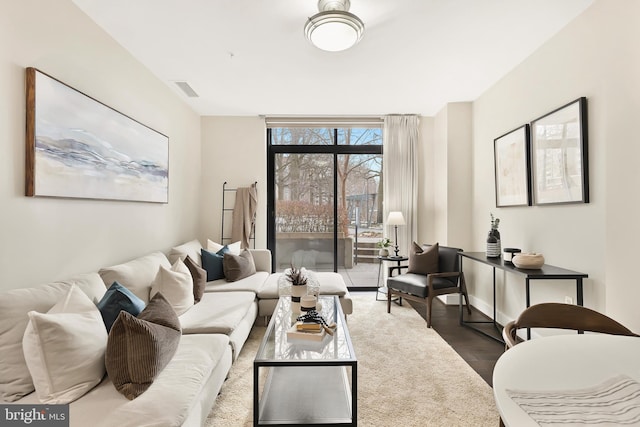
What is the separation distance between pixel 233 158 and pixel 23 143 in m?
2.99

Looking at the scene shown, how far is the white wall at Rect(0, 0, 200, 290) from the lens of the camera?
69.7 inches

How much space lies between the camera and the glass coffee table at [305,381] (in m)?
1.69

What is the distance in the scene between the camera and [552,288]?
107 inches

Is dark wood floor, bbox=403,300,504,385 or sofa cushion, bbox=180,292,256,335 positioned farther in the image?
dark wood floor, bbox=403,300,504,385

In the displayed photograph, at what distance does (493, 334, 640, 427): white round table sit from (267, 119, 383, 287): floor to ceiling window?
382 cm

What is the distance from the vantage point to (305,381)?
209 cm

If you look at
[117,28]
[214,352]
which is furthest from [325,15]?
[214,352]

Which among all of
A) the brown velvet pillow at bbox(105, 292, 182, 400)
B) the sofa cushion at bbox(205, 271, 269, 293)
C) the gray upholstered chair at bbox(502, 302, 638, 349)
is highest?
the gray upholstered chair at bbox(502, 302, 638, 349)

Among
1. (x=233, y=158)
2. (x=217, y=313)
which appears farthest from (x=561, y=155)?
(x=233, y=158)

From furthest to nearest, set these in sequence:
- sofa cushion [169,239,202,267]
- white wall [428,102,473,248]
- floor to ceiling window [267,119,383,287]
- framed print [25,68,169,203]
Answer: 1. floor to ceiling window [267,119,383,287]
2. white wall [428,102,473,248]
3. sofa cushion [169,239,202,267]
4. framed print [25,68,169,203]

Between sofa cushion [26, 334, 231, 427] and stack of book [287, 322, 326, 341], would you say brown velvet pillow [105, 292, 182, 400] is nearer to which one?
sofa cushion [26, 334, 231, 427]

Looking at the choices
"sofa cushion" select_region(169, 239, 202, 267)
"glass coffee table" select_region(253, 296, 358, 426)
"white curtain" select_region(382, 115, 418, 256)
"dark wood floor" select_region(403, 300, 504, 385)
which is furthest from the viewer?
"white curtain" select_region(382, 115, 418, 256)

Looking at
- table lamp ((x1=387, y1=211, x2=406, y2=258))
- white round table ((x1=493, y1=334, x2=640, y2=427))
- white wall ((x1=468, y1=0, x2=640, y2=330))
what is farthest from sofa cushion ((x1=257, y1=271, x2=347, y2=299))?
white round table ((x1=493, y1=334, x2=640, y2=427))

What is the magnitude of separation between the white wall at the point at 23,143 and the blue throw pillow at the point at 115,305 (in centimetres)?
50
